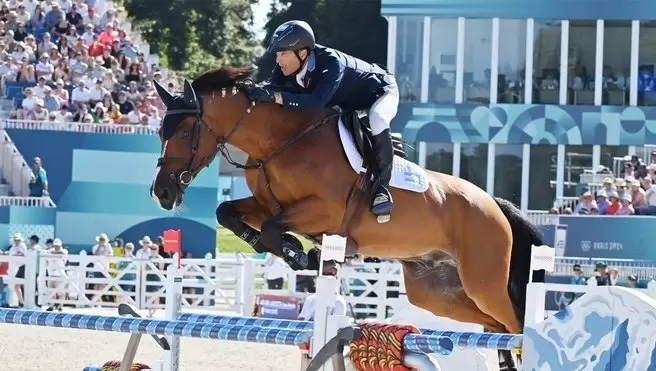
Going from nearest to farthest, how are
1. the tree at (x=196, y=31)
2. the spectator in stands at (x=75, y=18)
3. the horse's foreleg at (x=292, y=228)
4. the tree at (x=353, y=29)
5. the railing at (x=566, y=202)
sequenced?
the horse's foreleg at (x=292, y=228) → the railing at (x=566, y=202) → the spectator in stands at (x=75, y=18) → the tree at (x=353, y=29) → the tree at (x=196, y=31)

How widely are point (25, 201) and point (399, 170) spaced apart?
12.4 metres

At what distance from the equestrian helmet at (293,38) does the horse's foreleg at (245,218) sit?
91 centimetres

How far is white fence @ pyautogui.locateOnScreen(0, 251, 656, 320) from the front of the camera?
15.9 m

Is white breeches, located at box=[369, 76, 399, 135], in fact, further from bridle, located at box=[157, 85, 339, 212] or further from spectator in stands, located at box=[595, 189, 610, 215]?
spectator in stands, located at box=[595, 189, 610, 215]

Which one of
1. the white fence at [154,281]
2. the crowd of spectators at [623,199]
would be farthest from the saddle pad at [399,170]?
the crowd of spectators at [623,199]

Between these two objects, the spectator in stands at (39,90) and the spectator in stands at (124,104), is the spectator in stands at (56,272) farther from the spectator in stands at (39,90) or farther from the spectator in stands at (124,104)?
the spectator in stands at (124,104)

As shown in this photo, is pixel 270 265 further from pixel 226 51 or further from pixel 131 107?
pixel 226 51

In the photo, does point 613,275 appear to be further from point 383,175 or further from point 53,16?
point 53,16

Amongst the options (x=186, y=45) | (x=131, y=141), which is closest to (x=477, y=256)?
(x=131, y=141)

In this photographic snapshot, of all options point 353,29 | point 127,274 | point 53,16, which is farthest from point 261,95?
point 353,29

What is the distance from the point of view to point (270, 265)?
16875 mm

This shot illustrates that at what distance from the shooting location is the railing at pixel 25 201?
1792 cm

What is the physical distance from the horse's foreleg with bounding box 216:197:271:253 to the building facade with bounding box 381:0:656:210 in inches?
600

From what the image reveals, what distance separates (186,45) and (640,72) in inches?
834
